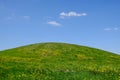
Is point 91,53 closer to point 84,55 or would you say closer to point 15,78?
point 84,55

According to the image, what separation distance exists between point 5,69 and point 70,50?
3982 centimetres

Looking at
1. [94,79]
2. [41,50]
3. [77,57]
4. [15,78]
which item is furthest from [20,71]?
[41,50]

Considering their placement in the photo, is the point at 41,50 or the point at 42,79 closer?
the point at 42,79

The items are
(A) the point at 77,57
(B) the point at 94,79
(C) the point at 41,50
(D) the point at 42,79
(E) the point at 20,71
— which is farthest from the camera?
(C) the point at 41,50

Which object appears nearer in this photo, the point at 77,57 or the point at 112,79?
the point at 112,79

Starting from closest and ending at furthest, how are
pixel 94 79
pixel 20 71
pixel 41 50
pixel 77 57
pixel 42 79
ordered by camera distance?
1. pixel 42 79
2. pixel 94 79
3. pixel 20 71
4. pixel 77 57
5. pixel 41 50

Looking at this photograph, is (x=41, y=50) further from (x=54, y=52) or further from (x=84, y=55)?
(x=84, y=55)

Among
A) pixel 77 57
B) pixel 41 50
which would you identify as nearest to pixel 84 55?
pixel 77 57

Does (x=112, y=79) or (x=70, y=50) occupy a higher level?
(x=70, y=50)

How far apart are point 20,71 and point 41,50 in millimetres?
37869

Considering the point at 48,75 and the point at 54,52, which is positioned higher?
the point at 54,52

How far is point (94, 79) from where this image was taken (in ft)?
97.6

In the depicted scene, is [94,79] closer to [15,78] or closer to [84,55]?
[15,78]

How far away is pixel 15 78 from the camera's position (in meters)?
28.0
